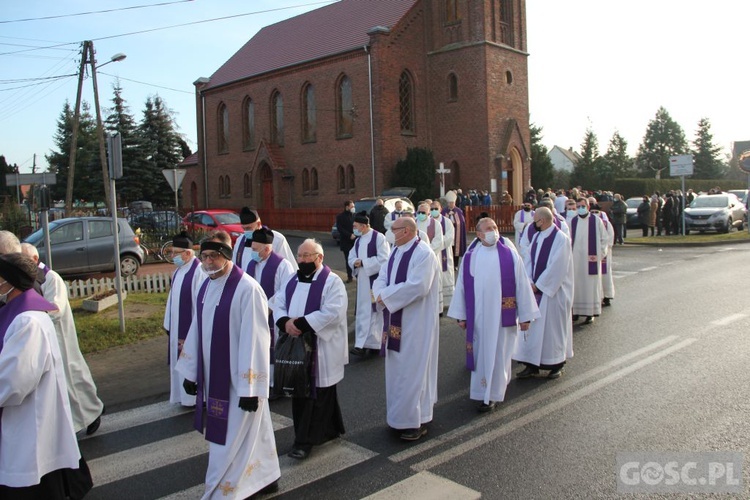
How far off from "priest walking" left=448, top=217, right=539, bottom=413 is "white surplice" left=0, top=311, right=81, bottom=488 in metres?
3.84

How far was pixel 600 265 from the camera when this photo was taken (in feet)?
37.1

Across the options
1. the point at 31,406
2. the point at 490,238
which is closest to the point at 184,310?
the point at 31,406

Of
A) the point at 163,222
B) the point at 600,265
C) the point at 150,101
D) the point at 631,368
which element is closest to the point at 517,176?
the point at 163,222

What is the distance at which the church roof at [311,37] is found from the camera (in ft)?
114

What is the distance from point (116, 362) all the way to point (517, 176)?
28.7 meters

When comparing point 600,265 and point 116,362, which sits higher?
point 600,265

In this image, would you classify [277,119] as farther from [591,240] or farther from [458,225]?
[591,240]

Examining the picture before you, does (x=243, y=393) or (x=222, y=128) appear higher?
(x=222, y=128)

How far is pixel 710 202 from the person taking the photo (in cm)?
2812

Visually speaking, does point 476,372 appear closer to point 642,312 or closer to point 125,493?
point 125,493

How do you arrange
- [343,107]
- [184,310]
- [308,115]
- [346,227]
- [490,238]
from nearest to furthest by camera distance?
[490,238], [184,310], [346,227], [343,107], [308,115]

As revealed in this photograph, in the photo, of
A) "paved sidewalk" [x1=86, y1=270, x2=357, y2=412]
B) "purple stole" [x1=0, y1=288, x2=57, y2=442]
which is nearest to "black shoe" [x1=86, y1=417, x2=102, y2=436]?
"paved sidewalk" [x1=86, y1=270, x2=357, y2=412]

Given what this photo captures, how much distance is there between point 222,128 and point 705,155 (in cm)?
6144

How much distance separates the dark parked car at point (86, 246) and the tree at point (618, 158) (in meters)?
56.4
